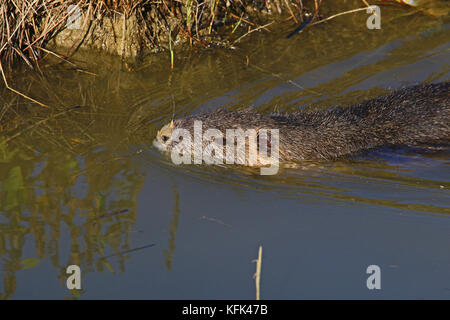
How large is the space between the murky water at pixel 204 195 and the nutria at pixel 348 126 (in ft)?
0.34

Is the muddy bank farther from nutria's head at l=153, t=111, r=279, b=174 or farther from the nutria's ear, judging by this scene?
the nutria's ear

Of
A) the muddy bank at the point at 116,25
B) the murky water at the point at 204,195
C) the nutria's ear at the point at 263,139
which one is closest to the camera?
the murky water at the point at 204,195

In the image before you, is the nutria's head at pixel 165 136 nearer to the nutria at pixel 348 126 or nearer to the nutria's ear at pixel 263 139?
the nutria at pixel 348 126

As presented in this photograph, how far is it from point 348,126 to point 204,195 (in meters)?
1.27

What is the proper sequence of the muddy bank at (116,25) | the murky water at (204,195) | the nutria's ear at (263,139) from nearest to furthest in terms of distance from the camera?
the murky water at (204,195), the nutria's ear at (263,139), the muddy bank at (116,25)

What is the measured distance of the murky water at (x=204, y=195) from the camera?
308 cm

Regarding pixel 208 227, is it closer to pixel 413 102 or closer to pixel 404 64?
pixel 413 102

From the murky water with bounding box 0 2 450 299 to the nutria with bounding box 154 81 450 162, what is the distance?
A: 105 millimetres

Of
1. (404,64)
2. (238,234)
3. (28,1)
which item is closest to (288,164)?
(238,234)

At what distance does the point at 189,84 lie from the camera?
5453mm

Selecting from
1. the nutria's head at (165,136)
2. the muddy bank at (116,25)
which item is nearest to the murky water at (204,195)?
the nutria's head at (165,136)

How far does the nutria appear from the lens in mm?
4250

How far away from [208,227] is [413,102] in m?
2.09

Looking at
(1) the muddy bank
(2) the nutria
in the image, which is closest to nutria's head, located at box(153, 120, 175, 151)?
(2) the nutria
